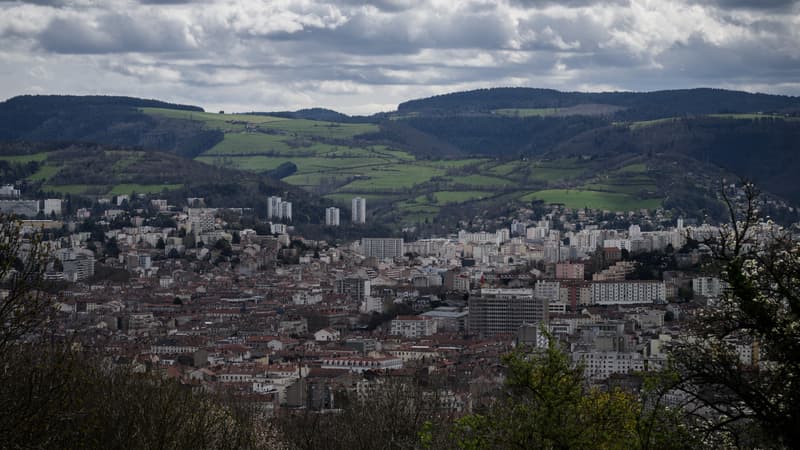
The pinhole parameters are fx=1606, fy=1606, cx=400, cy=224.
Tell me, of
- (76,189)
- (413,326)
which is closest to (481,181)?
(76,189)

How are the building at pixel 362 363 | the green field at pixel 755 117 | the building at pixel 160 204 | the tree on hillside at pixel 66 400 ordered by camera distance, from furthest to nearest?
1. the green field at pixel 755 117
2. the building at pixel 160 204
3. the building at pixel 362 363
4. the tree on hillside at pixel 66 400

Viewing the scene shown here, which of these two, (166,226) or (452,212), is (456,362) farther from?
(452,212)

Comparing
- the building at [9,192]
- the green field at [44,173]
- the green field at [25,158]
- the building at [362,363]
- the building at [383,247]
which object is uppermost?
the green field at [25,158]

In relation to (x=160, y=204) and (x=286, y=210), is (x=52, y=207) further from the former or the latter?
(x=286, y=210)

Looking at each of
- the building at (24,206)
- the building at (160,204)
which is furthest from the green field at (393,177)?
the building at (24,206)

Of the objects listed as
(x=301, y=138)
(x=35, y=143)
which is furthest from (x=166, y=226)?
(x=301, y=138)

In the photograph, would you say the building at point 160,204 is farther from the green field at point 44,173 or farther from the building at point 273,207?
the green field at point 44,173
